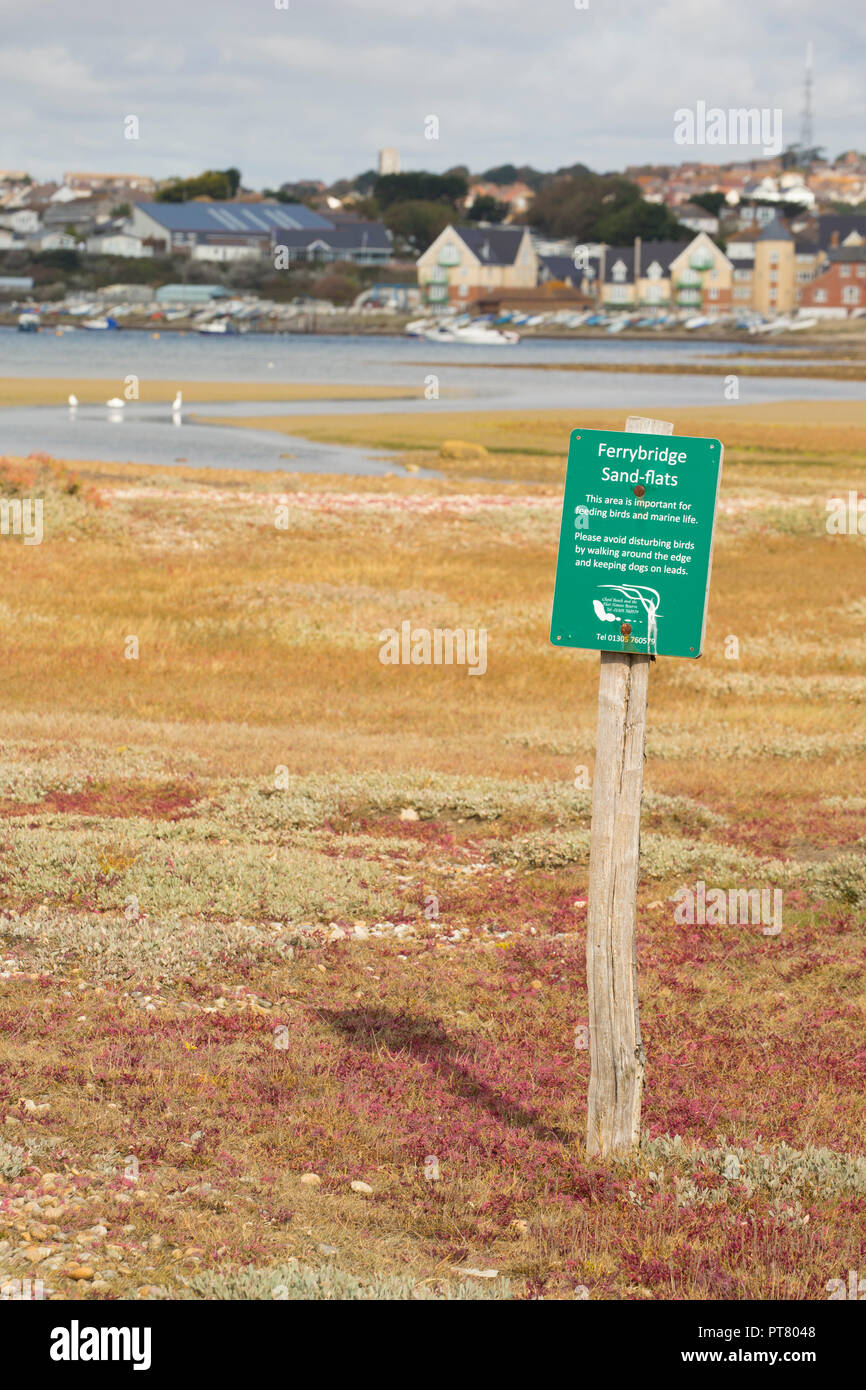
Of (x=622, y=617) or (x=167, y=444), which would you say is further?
(x=167, y=444)

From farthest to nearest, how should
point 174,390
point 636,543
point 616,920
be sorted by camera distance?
point 174,390
point 616,920
point 636,543

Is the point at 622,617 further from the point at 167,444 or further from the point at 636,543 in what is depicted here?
the point at 167,444

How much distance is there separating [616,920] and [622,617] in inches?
63.7

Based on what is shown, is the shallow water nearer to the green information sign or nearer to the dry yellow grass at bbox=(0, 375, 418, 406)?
the dry yellow grass at bbox=(0, 375, 418, 406)

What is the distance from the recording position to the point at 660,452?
7.10 meters

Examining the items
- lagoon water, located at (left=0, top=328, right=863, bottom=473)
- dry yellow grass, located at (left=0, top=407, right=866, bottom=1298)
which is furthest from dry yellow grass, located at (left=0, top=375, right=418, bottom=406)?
dry yellow grass, located at (left=0, top=407, right=866, bottom=1298)

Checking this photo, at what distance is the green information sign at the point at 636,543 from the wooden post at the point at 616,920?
28cm

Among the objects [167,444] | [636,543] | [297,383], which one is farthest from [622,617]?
[297,383]

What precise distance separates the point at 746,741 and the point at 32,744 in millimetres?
9541

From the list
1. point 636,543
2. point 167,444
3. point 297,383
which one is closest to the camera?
point 636,543

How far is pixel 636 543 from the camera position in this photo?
283 inches

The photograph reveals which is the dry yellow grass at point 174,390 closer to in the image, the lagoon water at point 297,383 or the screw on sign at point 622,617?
the lagoon water at point 297,383

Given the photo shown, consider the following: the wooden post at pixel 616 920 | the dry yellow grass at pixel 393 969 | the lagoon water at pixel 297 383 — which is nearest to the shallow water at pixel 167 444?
the lagoon water at pixel 297 383
